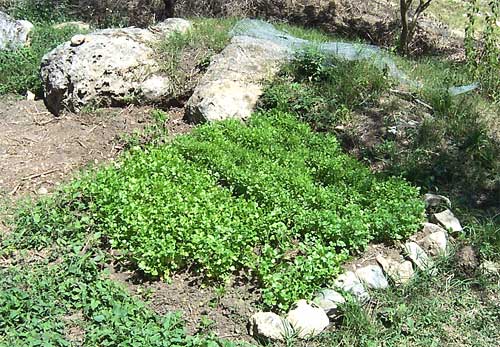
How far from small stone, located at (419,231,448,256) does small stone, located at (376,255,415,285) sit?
0.77 feet

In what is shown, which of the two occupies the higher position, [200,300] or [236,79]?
[236,79]

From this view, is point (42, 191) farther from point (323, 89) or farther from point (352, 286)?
point (323, 89)

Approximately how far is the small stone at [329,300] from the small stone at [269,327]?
11.4 inches

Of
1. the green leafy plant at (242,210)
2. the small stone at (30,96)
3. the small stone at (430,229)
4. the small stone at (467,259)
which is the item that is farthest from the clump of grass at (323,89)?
the small stone at (30,96)

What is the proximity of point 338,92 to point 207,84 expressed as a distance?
132cm

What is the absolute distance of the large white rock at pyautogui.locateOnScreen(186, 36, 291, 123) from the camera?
5934mm

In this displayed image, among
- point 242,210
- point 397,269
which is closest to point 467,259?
point 397,269

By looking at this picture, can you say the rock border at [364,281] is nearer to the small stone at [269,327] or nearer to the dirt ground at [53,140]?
the small stone at [269,327]

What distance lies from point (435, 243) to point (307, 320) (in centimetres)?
129

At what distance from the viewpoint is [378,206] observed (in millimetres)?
4602

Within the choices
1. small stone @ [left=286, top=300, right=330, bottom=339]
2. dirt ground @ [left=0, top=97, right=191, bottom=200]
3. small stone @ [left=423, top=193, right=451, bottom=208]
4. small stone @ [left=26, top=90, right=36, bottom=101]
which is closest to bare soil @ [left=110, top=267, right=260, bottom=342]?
small stone @ [left=286, top=300, right=330, bottom=339]

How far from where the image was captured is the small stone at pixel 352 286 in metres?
3.94

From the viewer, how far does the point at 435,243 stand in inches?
173

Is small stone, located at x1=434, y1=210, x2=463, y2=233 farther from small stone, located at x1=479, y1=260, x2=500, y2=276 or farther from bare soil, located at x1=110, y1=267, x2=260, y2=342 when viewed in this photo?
bare soil, located at x1=110, y1=267, x2=260, y2=342
